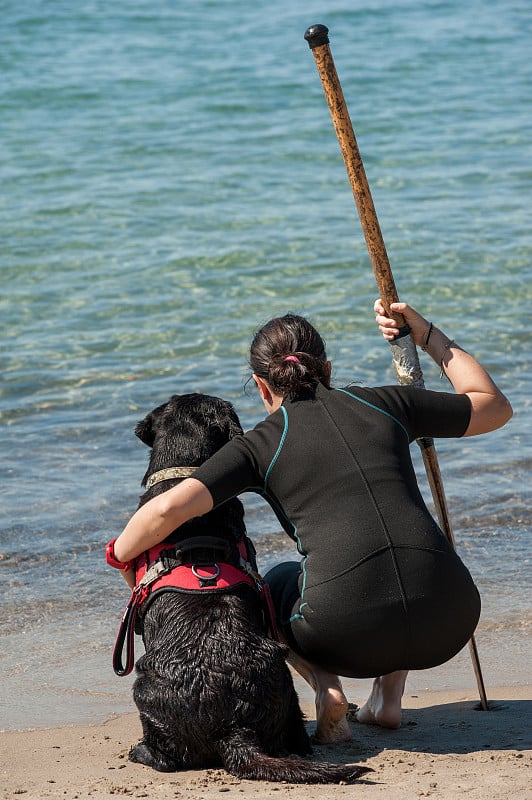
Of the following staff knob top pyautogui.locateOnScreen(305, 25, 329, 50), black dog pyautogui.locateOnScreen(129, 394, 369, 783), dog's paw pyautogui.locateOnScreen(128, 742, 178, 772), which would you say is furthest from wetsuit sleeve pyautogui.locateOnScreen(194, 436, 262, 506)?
staff knob top pyautogui.locateOnScreen(305, 25, 329, 50)

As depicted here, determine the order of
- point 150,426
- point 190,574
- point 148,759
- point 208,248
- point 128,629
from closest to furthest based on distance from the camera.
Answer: point 148,759 → point 190,574 → point 128,629 → point 150,426 → point 208,248

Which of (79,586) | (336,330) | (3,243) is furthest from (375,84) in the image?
(79,586)

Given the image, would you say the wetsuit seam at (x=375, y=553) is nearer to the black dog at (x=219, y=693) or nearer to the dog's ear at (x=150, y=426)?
the black dog at (x=219, y=693)

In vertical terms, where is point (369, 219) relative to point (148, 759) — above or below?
above

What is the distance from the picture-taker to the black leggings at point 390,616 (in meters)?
3.38

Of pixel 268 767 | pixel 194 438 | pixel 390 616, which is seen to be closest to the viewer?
pixel 268 767

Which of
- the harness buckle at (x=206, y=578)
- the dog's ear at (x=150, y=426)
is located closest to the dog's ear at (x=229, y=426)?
the dog's ear at (x=150, y=426)

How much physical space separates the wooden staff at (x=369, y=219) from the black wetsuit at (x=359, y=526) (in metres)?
0.41

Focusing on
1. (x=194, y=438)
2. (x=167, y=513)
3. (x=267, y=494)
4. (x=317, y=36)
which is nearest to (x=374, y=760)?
(x=267, y=494)

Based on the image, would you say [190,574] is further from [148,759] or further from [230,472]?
[148,759]

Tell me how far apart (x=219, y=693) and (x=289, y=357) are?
1108mm

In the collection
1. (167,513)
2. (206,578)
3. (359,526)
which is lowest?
(206,578)

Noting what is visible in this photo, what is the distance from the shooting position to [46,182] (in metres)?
14.1

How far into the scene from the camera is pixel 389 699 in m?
3.85
